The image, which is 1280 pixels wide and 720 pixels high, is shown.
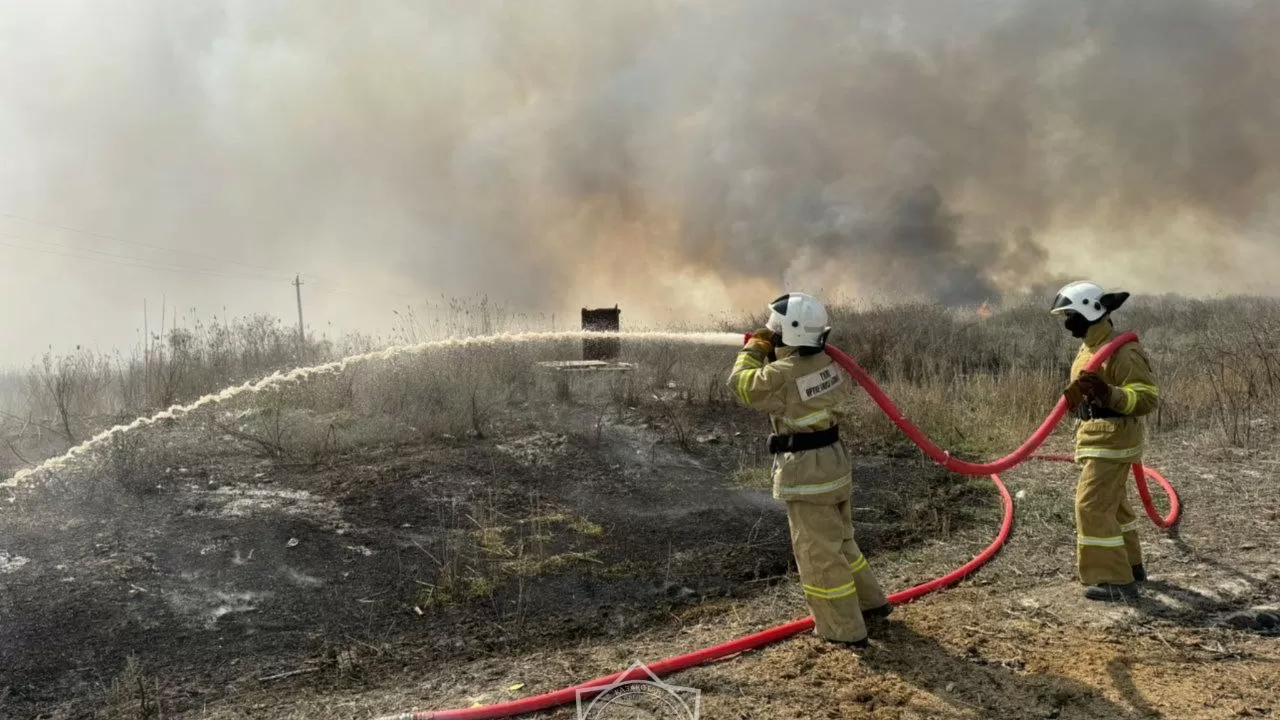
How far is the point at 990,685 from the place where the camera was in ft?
10.5

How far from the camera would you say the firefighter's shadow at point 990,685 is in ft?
9.84

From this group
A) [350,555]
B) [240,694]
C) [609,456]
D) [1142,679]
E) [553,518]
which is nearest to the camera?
[1142,679]

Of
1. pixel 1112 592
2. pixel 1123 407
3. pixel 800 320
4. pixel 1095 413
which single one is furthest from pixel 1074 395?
pixel 800 320

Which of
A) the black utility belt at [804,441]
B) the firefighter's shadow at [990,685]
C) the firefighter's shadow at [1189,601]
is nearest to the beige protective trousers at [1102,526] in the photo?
the firefighter's shadow at [1189,601]

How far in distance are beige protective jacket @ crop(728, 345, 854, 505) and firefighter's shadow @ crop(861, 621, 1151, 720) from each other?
2.51 feet

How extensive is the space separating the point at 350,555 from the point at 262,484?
1.77 m

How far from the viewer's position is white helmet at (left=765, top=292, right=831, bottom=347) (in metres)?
3.59

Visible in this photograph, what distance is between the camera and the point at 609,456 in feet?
24.8

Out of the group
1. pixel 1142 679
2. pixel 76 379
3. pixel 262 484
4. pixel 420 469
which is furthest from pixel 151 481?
pixel 1142 679

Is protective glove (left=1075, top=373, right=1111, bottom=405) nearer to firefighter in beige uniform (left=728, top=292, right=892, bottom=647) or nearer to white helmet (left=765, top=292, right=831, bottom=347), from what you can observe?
firefighter in beige uniform (left=728, top=292, right=892, bottom=647)

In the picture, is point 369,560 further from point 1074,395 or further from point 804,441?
point 1074,395

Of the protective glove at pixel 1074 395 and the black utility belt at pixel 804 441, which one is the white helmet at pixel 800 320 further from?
the protective glove at pixel 1074 395

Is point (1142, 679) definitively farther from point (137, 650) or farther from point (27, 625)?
point (27, 625)

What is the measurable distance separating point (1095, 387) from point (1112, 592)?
118cm
